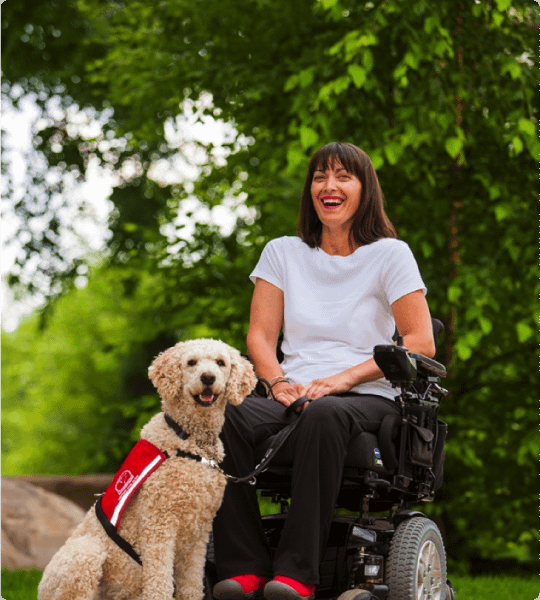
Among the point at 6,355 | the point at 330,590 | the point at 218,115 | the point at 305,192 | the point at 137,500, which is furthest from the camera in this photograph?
the point at 6,355

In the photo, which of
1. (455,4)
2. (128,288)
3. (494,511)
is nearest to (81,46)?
(128,288)

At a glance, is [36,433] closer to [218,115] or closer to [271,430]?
[218,115]

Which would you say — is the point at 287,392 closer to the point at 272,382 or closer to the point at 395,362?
the point at 272,382

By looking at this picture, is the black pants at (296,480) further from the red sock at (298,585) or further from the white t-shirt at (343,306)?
the white t-shirt at (343,306)

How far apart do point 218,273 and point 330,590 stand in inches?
134

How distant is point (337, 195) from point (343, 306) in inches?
17.8

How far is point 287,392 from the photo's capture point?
299cm

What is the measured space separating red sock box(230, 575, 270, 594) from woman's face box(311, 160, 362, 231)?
1.36 meters

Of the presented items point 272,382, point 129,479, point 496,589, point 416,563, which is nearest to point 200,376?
point 129,479

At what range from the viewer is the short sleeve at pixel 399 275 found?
3074 millimetres

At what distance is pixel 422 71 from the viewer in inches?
197

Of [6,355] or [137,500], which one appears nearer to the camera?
[137,500]

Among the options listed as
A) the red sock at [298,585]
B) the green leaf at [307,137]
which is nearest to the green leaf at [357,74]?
the green leaf at [307,137]

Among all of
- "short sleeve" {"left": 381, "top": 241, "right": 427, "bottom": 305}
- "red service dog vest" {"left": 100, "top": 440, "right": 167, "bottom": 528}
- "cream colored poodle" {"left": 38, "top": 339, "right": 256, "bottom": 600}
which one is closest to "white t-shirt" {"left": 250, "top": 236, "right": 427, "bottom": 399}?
"short sleeve" {"left": 381, "top": 241, "right": 427, "bottom": 305}
